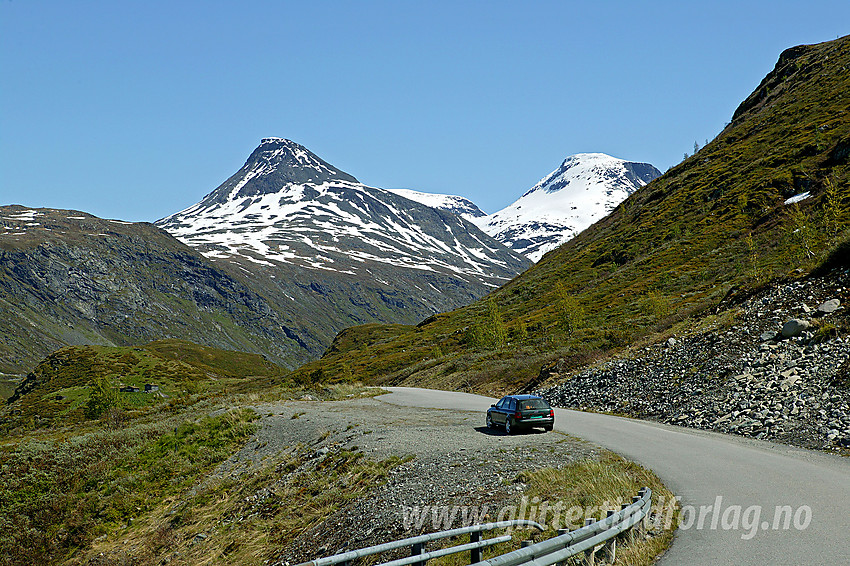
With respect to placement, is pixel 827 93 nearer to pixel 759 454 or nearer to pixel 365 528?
pixel 759 454

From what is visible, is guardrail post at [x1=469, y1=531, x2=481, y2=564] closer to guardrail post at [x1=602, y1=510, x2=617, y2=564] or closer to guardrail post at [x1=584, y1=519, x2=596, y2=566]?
guardrail post at [x1=584, y1=519, x2=596, y2=566]

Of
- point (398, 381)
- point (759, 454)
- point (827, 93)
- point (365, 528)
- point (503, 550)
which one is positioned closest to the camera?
point (503, 550)

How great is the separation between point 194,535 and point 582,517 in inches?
538

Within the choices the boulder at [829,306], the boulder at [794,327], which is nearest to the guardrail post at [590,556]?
the boulder at [794,327]

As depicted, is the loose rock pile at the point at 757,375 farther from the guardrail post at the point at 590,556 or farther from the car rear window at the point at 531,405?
the guardrail post at the point at 590,556

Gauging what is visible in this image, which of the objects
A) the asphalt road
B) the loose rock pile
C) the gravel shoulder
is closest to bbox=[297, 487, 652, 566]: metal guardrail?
the asphalt road

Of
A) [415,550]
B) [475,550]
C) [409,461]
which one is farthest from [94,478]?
[475,550]

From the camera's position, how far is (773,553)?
29.5ft

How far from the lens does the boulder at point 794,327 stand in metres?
26.0

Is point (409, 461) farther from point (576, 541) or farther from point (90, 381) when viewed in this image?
point (90, 381)

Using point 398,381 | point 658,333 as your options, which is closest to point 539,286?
point 398,381

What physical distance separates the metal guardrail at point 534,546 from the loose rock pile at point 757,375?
12287 millimetres

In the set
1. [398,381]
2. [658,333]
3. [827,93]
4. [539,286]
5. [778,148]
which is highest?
[827,93]

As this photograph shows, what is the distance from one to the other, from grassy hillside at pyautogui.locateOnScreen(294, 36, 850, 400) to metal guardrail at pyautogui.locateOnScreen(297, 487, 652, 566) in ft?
91.7
